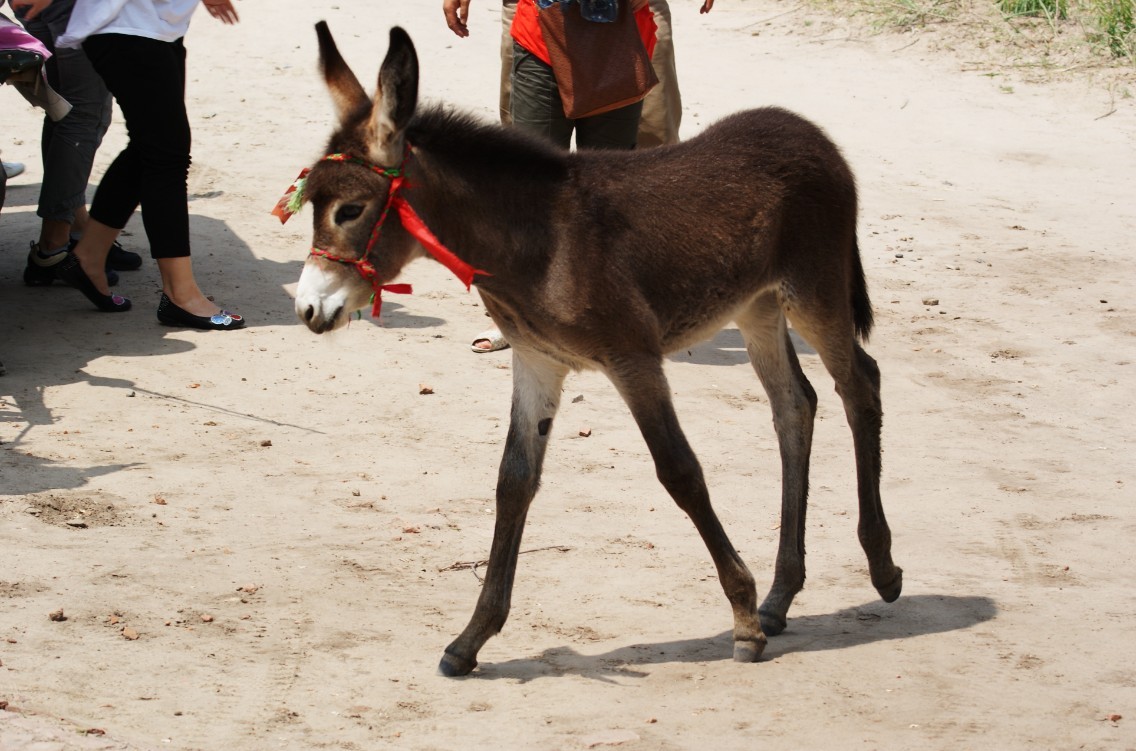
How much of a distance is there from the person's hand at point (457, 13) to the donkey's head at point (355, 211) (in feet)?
10.6

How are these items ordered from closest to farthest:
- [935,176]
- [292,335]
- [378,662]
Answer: [378,662], [292,335], [935,176]

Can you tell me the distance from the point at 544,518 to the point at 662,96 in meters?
3.28

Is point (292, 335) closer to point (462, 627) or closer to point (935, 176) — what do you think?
point (462, 627)

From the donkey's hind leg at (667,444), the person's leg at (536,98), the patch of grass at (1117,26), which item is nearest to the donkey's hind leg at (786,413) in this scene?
the donkey's hind leg at (667,444)

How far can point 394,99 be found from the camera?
4633 millimetres

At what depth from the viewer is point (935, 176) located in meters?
12.2

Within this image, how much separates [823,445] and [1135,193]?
557 cm

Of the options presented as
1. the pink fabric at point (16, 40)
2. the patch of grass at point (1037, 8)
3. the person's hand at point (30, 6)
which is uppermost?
the person's hand at point (30, 6)

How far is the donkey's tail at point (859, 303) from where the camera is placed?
6.08 m

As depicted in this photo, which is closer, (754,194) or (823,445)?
(754,194)

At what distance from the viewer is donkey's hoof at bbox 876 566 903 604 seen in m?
5.81

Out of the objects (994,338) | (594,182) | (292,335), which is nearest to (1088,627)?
(594,182)

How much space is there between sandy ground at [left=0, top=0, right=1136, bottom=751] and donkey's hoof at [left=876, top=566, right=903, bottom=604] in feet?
0.29

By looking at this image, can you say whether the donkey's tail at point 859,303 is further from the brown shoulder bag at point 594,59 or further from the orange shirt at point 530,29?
the orange shirt at point 530,29
